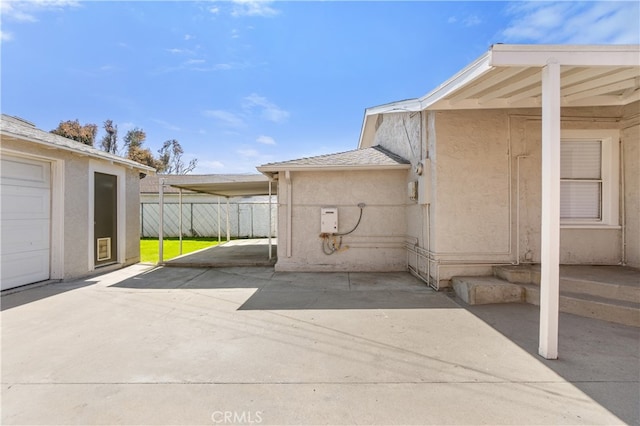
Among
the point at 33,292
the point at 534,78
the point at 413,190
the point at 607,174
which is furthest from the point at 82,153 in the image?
the point at 607,174

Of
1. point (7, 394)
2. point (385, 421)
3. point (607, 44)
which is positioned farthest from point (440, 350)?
point (7, 394)

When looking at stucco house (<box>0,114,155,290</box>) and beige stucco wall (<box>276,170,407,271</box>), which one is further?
beige stucco wall (<box>276,170,407,271</box>)

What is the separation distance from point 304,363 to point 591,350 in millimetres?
3300

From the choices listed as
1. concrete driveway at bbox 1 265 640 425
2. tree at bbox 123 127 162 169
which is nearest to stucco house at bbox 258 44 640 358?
concrete driveway at bbox 1 265 640 425

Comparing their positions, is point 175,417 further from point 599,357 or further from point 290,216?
point 290,216

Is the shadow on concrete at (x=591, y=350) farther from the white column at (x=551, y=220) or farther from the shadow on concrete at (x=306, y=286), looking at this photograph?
the shadow on concrete at (x=306, y=286)

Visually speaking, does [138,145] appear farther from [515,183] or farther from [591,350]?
[591,350]

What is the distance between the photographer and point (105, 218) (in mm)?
7832

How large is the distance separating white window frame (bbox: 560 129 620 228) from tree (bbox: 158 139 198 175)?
39231 mm

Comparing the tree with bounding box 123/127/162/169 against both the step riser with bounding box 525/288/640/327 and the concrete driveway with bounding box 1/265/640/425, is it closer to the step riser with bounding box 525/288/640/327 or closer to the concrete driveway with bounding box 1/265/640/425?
the concrete driveway with bounding box 1/265/640/425

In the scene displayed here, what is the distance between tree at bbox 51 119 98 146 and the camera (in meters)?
28.1

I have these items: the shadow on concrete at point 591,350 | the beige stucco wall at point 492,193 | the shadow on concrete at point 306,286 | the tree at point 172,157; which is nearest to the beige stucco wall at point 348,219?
the shadow on concrete at point 306,286

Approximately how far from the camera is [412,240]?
7.17 m

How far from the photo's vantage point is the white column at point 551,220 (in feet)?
10.2
